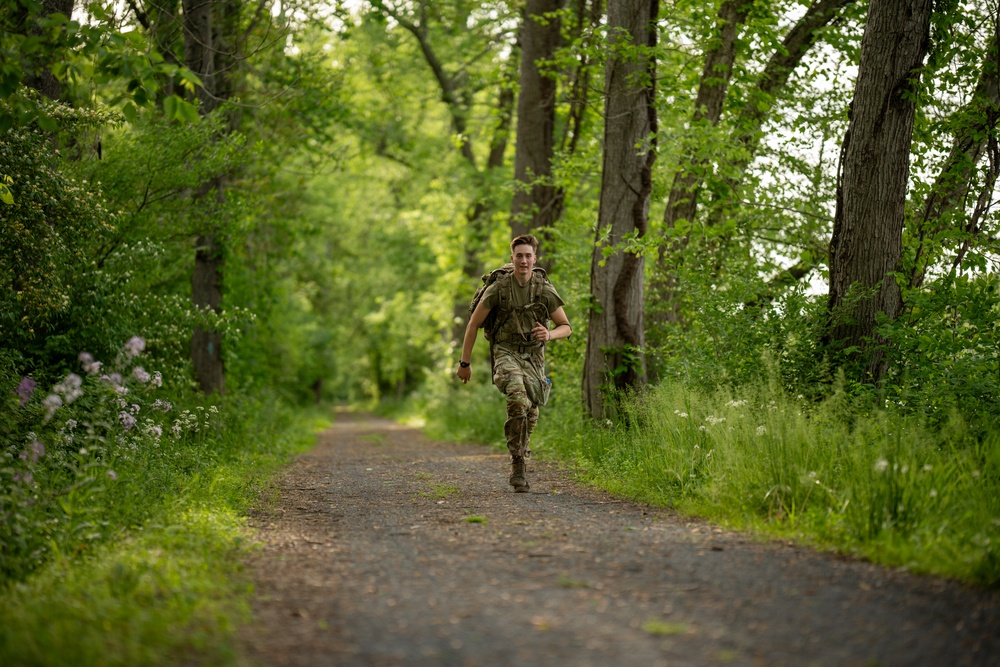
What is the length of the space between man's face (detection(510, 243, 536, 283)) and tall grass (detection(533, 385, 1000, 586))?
1997mm

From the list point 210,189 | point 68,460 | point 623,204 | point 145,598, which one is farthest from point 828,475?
point 210,189

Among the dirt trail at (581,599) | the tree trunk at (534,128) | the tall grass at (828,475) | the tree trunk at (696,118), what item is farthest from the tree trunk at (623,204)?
the tree trunk at (534,128)

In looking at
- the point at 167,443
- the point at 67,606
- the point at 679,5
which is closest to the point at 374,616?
the point at 67,606

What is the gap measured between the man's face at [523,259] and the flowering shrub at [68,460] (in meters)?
3.43

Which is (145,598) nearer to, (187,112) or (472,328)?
(187,112)

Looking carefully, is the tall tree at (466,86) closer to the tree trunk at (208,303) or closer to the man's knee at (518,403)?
the tree trunk at (208,303)

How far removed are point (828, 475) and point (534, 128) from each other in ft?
41.0

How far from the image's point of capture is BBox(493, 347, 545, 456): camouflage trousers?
8344 mm

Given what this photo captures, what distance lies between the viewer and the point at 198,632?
382 centimetres

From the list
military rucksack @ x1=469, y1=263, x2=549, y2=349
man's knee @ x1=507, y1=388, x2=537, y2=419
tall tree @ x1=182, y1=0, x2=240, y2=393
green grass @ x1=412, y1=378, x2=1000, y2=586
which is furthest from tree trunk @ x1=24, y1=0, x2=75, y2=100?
green grass @ x1=412, y1=378, x2=1000, y2=586

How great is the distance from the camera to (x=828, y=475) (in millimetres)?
6121

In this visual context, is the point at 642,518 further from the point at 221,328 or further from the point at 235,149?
the point at 235,149

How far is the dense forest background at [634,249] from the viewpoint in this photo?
6.35 meters

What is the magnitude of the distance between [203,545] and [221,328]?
282 inches
